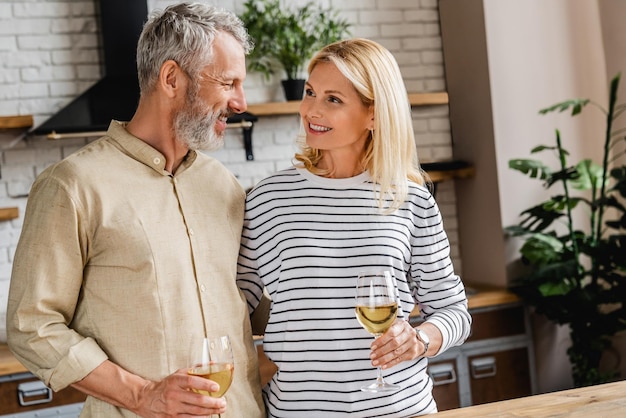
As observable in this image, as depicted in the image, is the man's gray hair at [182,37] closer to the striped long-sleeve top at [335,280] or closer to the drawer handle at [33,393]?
the striped long-sleeve top at [335,280]

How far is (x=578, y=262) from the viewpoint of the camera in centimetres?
414

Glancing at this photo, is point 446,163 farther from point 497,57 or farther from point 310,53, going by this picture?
point 310,53

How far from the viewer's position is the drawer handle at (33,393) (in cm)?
345

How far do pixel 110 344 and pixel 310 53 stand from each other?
2.74m

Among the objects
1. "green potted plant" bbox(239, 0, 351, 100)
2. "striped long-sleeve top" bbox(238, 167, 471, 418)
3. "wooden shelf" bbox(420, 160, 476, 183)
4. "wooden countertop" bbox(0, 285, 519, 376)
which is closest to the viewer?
"striped long-sleeve top" bbox(238, 167, 471, 418)

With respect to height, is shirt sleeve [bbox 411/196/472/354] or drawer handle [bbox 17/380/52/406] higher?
shirt sleeve [bbox 411/196/472/354]

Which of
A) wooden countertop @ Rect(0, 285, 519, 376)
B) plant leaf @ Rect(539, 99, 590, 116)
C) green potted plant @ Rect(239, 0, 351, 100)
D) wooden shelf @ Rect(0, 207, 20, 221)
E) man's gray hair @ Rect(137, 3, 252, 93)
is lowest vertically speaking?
wooden countertop @ Rect(0, 285, 519, 376)

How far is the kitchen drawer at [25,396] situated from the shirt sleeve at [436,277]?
2.00 meters

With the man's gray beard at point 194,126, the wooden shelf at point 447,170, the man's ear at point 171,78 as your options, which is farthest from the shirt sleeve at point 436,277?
the wooden shelf at point 447,170

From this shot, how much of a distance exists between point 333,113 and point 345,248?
1.03 feet

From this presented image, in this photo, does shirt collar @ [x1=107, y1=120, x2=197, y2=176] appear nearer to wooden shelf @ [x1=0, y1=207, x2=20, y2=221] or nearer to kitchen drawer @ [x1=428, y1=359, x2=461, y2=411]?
wooden shelf @ [x1=0, y1=207, x2=20, y2=221]

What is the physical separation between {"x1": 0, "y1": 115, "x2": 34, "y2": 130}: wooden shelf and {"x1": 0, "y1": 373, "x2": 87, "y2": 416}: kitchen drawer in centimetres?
105

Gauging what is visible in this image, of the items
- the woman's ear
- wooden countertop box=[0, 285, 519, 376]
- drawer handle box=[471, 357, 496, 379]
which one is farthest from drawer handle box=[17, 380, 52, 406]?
the woman's ear

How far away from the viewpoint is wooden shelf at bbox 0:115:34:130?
12.3 feet
